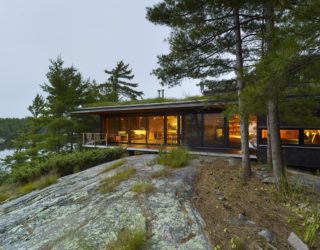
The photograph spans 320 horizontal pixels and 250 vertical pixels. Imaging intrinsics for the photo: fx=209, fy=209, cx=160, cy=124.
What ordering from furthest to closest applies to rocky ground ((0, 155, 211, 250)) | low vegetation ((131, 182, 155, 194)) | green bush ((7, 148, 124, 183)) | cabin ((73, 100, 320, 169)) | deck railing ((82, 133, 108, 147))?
deck railing ((82, 133, 108, 147)) < cabin ((73, 100, 320, 169)) < green bush ((7, 148, 124, 183)) < low vegetation ((131, 182, 155, 194)) < rocky ground ((0, 155, 211, 250))

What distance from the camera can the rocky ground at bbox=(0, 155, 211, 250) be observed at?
2.56 meters

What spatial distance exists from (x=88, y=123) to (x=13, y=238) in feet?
44.1

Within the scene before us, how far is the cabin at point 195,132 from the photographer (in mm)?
7520

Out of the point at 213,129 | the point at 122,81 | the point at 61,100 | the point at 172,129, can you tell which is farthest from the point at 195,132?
the point at 122,81

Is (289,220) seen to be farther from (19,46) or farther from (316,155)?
(19,46)

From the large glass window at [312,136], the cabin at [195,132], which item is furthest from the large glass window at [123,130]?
the large glass window at [312,136]

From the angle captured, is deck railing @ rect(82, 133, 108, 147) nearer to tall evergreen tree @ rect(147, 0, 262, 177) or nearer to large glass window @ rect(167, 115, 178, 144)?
large glass window @ rect(167, 115, 178, 144)

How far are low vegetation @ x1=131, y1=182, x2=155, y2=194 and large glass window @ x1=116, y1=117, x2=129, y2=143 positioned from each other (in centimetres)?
983

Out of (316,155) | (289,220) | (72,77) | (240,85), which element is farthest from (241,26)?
(72,77)

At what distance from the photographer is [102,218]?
3039 mm

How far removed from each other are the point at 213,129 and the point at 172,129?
8.27 ft

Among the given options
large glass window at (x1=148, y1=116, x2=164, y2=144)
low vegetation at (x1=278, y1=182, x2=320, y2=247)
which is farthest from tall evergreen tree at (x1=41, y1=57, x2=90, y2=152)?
low vegetation at (x1=278, y1=182, x2=320, y2=247)

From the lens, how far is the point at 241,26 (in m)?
5.19

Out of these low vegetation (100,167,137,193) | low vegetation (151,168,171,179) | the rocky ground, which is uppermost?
low vegetation (151,168,171,179)
